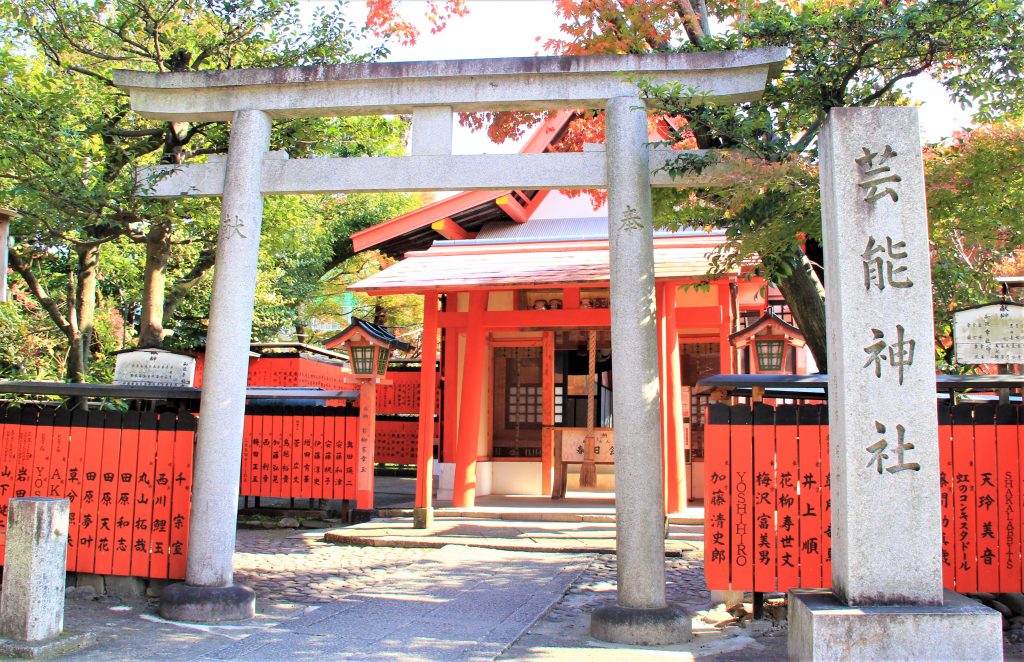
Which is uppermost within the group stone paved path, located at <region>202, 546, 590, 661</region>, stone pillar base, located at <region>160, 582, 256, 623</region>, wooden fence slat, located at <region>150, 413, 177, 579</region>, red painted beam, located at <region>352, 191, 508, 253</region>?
red painted beam, located at <region>352, 191, 508, 253</region>

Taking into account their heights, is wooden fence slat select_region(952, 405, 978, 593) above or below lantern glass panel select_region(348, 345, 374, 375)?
below

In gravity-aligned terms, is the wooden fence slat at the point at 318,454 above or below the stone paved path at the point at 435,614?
above

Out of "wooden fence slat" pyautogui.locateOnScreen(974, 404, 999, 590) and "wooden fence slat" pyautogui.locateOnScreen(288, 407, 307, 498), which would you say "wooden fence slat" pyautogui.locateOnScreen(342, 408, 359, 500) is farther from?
"wooden fence slat" pyautogui.locateOnScreen(974, 404, 999, 590)

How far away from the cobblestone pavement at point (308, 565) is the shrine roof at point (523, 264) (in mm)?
3972

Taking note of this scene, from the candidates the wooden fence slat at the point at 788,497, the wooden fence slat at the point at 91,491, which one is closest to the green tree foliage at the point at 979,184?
the wooden fence slat at the point at 788,497

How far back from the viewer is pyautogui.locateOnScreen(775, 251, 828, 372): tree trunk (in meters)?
8.23

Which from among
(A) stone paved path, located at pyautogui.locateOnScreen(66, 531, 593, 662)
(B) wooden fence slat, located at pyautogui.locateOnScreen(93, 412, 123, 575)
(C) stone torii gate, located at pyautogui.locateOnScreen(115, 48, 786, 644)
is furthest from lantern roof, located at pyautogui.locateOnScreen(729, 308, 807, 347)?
(B) wooden fence slat, located at pyautogui.locateOnScreen(93, 412, 123, 575)

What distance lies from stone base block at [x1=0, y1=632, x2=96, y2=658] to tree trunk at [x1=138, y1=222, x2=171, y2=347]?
5.49 m

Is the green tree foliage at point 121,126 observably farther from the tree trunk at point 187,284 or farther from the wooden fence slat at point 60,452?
the wooden fence slat at point 60,452

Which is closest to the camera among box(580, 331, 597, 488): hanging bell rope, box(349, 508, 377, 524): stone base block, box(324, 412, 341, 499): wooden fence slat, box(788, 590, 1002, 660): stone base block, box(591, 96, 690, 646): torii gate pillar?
box(788, 590, 1002, 660): stone base block

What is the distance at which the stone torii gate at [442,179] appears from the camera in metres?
6.62

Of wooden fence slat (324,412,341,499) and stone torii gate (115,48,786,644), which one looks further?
wooden fence slat (324,412,341,499)

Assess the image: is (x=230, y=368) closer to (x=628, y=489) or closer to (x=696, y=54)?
(x=628, y=489)

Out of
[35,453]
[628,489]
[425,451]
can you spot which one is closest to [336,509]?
[425,451]
